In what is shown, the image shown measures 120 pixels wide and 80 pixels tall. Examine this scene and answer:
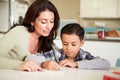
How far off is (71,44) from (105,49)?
1.54m

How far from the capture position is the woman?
1236 millimetres

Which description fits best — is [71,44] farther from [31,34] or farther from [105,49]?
[105,49]

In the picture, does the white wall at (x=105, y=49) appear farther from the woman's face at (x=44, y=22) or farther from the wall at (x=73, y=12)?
the wall at (x=73, y=12)

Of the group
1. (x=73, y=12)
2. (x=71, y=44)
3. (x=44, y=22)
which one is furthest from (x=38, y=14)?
(x=73, y=12)

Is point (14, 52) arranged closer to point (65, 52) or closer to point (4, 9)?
point (65, 52)

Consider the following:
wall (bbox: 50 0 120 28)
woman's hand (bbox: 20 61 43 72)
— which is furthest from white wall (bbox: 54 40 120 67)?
woman's hand (bbox: 20 61 43 72)

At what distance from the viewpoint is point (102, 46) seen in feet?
9.61

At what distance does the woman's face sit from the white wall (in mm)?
1568

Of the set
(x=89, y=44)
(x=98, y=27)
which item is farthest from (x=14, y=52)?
(x=98, y=27)

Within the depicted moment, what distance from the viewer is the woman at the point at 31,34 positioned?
1.24m

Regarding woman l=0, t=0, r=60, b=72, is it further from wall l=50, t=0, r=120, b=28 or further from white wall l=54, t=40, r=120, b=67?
wall l=50, t=0, r=120, b=28

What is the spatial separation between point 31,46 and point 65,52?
0.68ft

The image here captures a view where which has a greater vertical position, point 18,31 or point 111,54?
point 18,31

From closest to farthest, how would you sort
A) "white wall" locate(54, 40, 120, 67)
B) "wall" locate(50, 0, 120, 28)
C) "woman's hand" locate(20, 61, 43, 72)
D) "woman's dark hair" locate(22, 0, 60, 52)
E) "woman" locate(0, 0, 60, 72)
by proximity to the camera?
"woman's hand" locate(20, 61, 43, 72), "woman" locate(0, 0, 60, 72), "woman's dark hair" locate(22, 0, 60, 52), "white wall" locate(54, 40, 120, 67), "wall" locate(50, 0, 120, 28)
